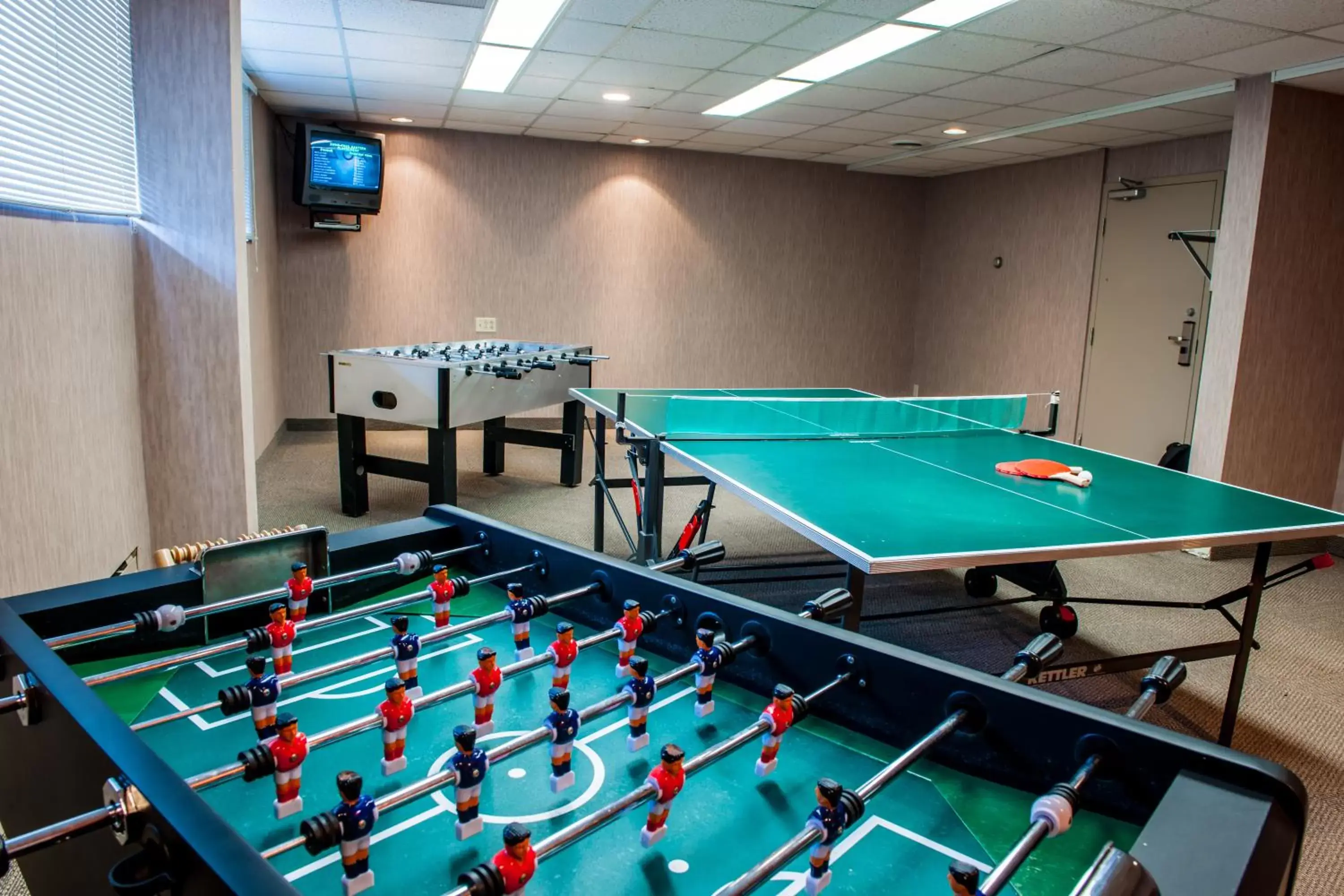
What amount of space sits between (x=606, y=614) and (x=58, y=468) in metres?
1.78

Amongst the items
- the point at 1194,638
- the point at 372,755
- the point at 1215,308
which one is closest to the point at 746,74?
the point at 1215,308

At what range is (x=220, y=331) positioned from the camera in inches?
114

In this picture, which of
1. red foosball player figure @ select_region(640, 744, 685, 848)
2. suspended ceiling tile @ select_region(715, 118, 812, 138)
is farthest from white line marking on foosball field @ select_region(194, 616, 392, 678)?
suspended ceiling tile @ select_region(715, 118, 812, 138)

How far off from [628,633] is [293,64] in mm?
4839

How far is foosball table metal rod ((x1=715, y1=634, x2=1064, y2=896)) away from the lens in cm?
68

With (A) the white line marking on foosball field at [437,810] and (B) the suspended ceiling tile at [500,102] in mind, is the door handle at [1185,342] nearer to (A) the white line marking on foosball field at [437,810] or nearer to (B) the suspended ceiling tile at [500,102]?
(B) the suspended ceiling tile at [500,102]

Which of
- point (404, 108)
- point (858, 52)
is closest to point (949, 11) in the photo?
point (858, 52)

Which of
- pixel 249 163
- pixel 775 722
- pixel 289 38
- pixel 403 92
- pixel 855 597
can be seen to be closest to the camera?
pixel 775 722

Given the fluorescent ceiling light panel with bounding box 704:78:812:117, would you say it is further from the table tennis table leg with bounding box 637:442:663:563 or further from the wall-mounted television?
the table tennis table leg with bounding box 637:442:663:563

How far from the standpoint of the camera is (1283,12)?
326 cm

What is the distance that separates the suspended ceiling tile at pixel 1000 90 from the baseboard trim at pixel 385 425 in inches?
157

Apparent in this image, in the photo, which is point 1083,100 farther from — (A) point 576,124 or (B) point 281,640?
(B) point 281,640

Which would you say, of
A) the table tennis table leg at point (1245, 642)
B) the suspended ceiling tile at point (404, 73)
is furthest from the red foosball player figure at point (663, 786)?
the suspended ceiling tile at point (404, 73)

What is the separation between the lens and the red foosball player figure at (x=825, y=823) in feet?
2.51
